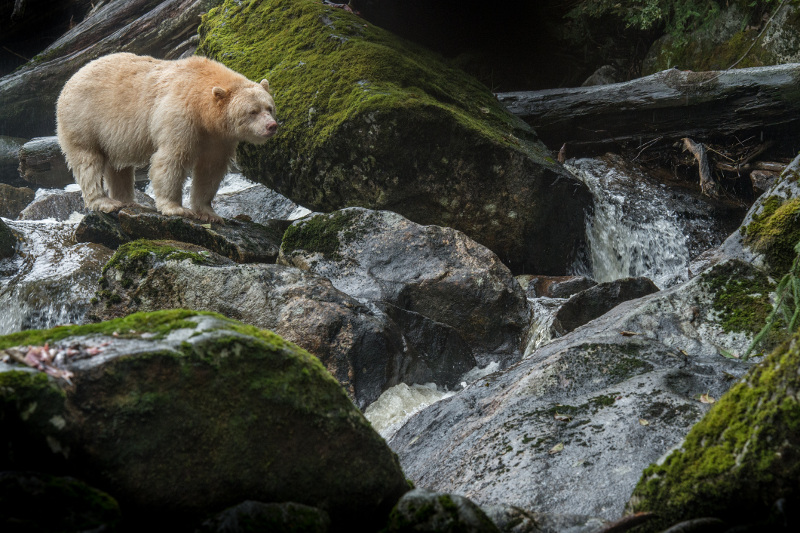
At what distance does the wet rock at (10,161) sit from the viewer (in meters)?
15.9

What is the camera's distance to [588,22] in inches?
554

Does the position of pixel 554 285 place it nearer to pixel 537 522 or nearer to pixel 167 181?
pixel 167 181

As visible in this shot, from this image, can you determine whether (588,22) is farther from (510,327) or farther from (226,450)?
(226,450)

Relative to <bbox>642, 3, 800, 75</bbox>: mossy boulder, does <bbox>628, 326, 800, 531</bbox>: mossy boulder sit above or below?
below

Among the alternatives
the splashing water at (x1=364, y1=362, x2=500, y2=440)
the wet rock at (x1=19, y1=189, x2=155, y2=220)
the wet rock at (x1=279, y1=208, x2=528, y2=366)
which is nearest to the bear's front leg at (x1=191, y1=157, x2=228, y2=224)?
the wet rock at (x1=279, y1=208, x2=528, y2=366)

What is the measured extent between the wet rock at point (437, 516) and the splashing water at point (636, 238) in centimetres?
793

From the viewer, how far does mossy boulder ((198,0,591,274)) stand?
877 cm

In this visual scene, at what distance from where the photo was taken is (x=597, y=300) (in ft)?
23.6

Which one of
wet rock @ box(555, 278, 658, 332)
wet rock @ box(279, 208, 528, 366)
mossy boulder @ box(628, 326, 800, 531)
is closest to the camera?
mossy boulder @ box(628, 326, 800, 531)

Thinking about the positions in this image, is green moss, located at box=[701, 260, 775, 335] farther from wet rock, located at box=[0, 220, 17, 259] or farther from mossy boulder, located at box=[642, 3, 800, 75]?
wet rock, located at box=[0, 220, 17, 259]

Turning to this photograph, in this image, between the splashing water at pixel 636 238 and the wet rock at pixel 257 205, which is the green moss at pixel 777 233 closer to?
the splashing water at pixel 636 238

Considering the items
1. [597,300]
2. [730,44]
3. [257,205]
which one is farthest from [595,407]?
[730,44]

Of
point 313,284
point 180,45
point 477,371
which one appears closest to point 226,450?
point 313,284

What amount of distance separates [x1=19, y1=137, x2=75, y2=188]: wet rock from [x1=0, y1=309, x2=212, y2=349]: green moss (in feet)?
44.9
